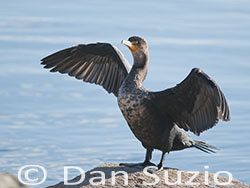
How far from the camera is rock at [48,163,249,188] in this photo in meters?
7.66

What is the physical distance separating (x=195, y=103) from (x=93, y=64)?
179 centimetres

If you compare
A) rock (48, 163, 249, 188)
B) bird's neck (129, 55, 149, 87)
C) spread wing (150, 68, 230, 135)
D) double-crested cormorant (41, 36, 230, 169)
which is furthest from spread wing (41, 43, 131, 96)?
rock (48, 163, 249, 188)

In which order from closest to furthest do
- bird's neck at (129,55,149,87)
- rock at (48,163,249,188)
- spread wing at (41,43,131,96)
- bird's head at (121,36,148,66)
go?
rock at (48,163,249,188), bird's neck at (129,55,149,87), bird's head at (121,36,148,66), spread wing at (41,43,131,96)

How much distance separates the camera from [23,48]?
14.4 m

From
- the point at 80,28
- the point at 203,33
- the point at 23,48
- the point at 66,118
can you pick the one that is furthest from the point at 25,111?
the point at 203,33

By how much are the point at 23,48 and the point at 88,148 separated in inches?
126

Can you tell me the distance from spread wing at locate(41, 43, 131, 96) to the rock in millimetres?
1409

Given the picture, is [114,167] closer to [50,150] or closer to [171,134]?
[171,134]

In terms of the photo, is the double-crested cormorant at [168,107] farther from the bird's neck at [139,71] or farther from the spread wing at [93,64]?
the spread wing at [93,64]

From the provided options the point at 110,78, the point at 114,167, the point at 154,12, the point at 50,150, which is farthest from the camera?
the point at 154,12

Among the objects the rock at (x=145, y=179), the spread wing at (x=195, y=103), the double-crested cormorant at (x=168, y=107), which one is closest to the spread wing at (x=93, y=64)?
the double-crested cormorant at (x=168, y=107)

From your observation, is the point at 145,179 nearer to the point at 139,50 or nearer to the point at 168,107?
the point at 168,107

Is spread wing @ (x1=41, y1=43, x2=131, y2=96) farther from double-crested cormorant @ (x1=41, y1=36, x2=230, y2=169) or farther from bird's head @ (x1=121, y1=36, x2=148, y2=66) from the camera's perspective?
double-crested cormorant @ (x1=41, y1=36, x2=230, y2=169)

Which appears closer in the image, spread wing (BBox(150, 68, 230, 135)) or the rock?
the rock
